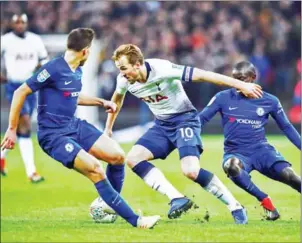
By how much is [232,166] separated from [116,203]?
50.8 inches

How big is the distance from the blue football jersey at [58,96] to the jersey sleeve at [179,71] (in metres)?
0.81

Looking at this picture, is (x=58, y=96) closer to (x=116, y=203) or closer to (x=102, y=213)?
(x=116, y=203)

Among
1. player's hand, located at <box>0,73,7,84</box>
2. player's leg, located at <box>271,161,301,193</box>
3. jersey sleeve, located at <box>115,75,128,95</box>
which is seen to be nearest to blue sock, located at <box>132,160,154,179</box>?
jersey sleeve, located at <box>115,75,128,95</box>

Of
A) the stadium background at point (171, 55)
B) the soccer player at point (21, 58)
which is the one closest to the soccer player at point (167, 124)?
the stadium background at point (171, 55)

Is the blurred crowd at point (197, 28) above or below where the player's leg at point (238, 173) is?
below

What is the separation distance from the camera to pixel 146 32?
76.4 ft

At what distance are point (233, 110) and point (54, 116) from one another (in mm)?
1789

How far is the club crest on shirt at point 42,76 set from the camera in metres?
8.57

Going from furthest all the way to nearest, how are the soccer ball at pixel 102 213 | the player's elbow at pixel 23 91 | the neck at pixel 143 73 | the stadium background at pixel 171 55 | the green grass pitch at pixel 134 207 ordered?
the stadium background at pixel 171 55 → the soccer ball at pixel 102 213 → the neck at pixel 143 73 → the player's elbow at pixel 23 91 → the green grass pitch at pixel 134 207

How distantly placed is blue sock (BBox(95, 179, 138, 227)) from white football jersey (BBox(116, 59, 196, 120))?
1.16 metres

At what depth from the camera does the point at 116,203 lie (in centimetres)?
836

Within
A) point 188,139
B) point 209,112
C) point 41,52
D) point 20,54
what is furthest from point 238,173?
point 20,54

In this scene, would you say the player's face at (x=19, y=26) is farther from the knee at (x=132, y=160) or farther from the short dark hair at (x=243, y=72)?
the short dark hair at (x=243, y=72)

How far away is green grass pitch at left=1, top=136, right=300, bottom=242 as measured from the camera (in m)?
8.27
